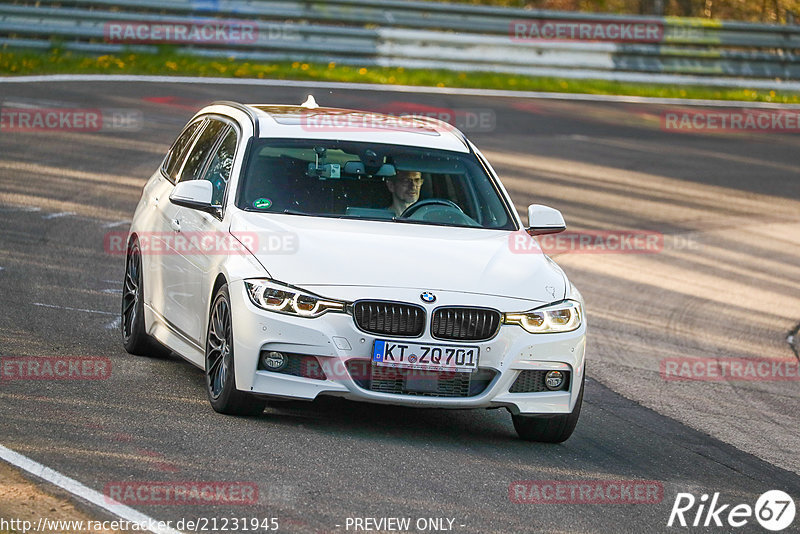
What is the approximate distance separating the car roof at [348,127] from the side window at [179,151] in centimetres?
39

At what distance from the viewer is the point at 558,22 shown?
26672mm

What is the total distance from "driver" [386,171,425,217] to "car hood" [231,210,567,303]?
33cm

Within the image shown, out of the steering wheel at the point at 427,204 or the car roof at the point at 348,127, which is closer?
the steering wheel at the point at 427,204

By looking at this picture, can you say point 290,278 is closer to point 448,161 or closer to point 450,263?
point 450,263

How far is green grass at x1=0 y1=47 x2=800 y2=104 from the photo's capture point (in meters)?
23.0

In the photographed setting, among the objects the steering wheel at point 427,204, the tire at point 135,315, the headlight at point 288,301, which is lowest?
the tire at point 135,315

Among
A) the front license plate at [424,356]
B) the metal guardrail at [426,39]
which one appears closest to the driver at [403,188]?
the front license plate at [424,356]

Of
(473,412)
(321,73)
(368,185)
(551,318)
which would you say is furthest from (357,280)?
(321,73)

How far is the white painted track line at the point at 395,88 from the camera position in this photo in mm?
22125

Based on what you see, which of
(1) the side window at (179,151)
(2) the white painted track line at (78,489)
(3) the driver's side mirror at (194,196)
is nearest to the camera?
(2) the white painted track line at (78,489)

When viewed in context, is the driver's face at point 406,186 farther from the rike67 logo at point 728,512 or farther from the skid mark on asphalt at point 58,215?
the skid mark on asphalt at point 58,215

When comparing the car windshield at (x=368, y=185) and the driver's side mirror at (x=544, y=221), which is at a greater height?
the car windshield at (x=368, y=185)

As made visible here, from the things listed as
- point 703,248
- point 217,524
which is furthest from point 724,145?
point 217,524

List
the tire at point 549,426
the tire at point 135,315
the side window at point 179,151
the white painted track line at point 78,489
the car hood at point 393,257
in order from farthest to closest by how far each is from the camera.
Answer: the side window at point 179,151 → the tire at point 135,315 → the tire at point 549,426 → the car hood at point 393,257 → the white painted track line at point 78,489
